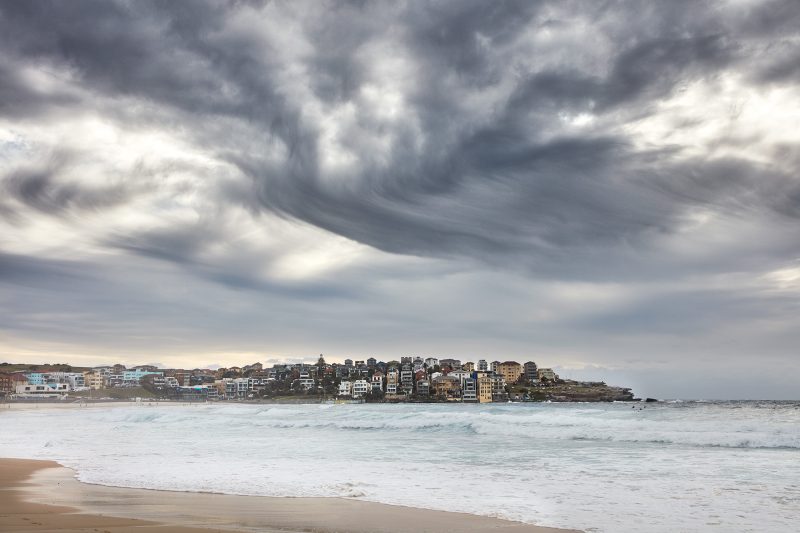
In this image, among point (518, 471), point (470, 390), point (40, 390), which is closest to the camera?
point (518, 471)

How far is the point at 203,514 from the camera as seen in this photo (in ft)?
34.3

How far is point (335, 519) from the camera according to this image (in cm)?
1015

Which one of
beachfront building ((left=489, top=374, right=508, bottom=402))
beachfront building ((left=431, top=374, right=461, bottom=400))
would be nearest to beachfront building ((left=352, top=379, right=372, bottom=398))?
beachfront building ((left=431, top=374, right=461, bottom=400))

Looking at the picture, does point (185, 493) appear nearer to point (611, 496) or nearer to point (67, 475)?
point (67, 475)

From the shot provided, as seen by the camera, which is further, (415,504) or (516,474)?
(516,474)

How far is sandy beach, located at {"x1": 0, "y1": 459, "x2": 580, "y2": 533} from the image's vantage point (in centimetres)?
920

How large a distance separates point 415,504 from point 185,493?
521cm

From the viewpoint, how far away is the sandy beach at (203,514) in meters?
9.20

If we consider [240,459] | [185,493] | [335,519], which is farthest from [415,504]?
[240,459]

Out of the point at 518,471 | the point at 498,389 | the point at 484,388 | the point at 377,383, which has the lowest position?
the point at 498,389

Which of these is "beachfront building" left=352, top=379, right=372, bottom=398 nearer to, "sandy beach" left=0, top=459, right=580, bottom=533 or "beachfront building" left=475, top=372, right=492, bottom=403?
"beachfront building" left=475, top=372, right=492, bottom=403

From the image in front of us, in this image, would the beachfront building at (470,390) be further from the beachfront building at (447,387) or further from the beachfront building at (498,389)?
the beachfront building at (498,389)

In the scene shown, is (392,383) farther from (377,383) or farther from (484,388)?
(484,388)

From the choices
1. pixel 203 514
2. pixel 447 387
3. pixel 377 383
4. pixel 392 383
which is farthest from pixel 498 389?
pixel 203 514
